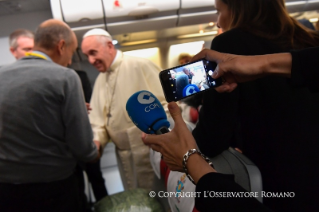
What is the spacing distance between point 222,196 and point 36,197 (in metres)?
0.81

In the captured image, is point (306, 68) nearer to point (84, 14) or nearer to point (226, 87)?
point (226, 87)

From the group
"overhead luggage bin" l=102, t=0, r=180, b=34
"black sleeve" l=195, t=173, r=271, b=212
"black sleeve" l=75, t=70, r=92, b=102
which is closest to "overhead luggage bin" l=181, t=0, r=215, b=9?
"overhead luggage bin" l=102, t=0, r=180, b=34

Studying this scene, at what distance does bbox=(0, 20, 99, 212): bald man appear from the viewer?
0.81 metres

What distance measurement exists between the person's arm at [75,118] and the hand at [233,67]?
569 millimetres

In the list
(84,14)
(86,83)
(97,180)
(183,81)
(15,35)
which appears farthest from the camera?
(97,180)

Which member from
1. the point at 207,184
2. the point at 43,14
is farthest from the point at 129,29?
the point at 207,184

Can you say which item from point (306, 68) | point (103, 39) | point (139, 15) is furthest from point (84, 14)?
point (306, 68)

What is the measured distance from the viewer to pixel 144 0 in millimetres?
1240

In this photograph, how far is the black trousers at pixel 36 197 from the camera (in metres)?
0.85

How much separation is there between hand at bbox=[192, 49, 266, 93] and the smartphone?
32mm

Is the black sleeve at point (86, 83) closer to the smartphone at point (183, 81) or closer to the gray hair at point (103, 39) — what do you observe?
the gray hair at point (103, 39)

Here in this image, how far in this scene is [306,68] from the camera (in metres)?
0.42

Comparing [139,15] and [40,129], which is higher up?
[139,15]

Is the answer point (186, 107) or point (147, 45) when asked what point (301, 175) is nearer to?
point (186, 107)
